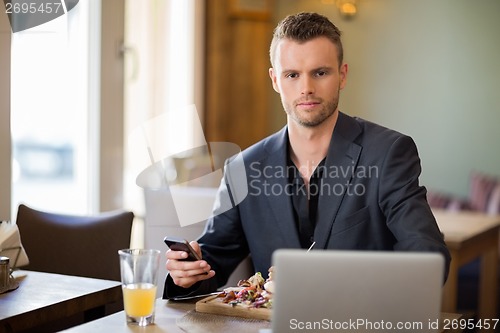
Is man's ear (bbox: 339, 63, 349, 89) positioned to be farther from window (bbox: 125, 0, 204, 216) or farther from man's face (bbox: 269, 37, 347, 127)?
window (bbox: 125, 0, 204, 216)

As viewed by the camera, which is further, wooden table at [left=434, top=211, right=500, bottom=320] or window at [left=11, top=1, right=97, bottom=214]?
wooden table at [left=434, top=211, right=500, bottom=320]

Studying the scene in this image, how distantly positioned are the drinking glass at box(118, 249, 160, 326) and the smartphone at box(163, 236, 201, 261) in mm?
185

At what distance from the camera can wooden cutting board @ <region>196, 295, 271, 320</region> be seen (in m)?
1.68

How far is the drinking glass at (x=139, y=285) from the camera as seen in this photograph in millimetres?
1608

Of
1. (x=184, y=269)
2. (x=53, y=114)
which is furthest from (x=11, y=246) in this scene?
(x=53, y=114)

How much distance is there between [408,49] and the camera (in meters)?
5.95

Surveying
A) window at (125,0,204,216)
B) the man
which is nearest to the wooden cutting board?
the man

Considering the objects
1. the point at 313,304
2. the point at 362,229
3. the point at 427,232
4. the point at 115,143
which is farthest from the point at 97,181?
the point at 313,304

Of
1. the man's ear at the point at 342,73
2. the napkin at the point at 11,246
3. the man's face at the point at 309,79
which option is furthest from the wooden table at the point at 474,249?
the napkin at the point at 11,246

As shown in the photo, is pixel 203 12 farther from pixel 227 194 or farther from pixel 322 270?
pixel 322 270

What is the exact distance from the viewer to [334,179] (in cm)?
216

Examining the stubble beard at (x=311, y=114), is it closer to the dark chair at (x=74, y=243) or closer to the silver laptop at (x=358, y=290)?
the dark chair at (x=74, y=243)

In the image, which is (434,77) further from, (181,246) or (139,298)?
(139,298)

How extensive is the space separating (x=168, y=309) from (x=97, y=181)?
2.31 m
